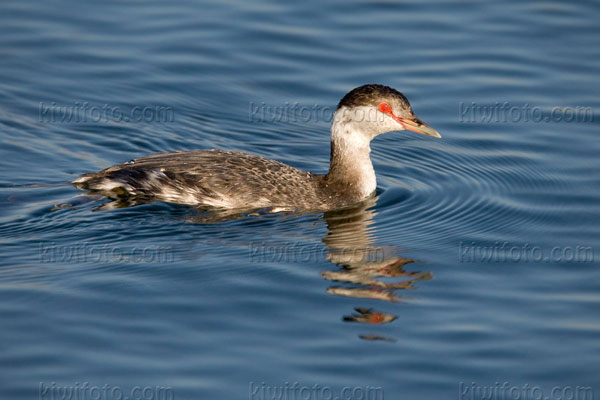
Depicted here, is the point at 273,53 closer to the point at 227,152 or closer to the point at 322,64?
the point at 322,64

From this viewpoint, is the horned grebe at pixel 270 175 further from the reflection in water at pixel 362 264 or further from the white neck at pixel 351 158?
the reflection in water at pixel 362 264

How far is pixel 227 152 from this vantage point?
13438mm

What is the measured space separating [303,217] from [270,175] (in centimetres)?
69

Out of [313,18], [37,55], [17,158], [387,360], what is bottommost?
[387,360]

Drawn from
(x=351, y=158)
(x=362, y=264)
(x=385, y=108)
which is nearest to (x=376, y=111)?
(x=385, y=108)

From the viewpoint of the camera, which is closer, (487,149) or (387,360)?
(387,360)

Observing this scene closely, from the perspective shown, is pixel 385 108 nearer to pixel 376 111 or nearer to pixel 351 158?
pixel 376 111

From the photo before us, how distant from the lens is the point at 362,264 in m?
11.7

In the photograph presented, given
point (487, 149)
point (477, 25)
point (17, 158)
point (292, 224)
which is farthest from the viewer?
point (477, 25)

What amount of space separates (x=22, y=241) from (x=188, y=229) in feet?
6.42

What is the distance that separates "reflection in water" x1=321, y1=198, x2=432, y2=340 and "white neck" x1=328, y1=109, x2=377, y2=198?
0.32 meters

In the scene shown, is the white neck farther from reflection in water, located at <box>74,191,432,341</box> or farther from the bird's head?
reflection in water, located at <box>74,191,432,341</box>

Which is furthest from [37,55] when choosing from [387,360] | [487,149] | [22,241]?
[387,360]

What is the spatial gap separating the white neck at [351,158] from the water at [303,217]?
1.11 ft
